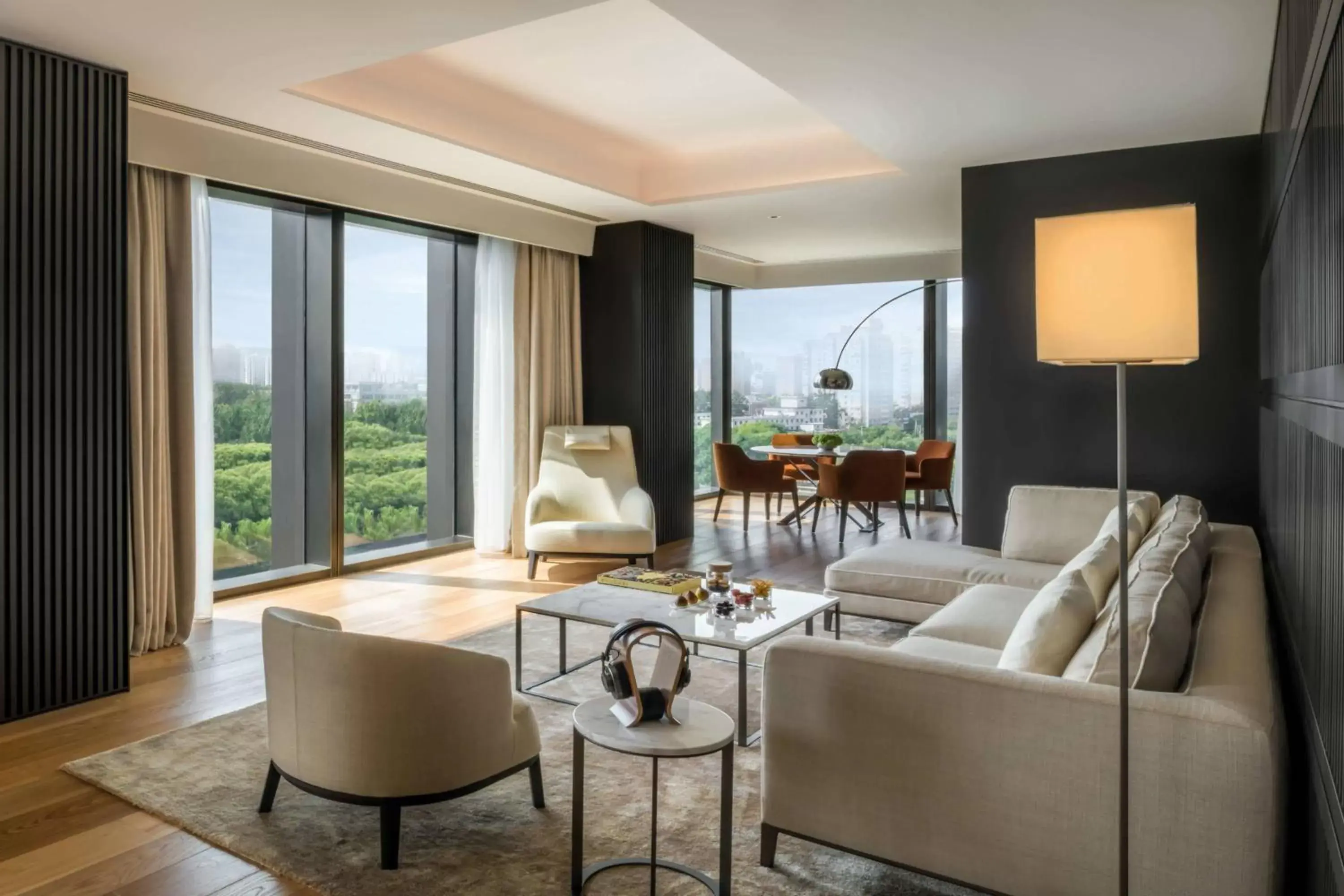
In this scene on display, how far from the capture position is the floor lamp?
1.75 m

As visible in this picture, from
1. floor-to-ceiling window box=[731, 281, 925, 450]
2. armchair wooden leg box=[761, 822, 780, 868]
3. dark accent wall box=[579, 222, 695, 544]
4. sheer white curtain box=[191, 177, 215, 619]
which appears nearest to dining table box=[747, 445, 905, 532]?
floor-to-ceiling window box=[731, 281, 925, 450]

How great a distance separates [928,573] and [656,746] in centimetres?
258

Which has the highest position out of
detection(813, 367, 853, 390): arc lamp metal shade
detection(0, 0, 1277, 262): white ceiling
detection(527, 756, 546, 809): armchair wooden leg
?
detection(0, 0, 1277, 262): white ceiling

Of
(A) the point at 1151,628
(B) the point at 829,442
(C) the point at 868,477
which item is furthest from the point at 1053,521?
(B) the point at 829,442

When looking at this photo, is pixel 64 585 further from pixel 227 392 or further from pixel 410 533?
pixel 410 533

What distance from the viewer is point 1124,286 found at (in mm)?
1778

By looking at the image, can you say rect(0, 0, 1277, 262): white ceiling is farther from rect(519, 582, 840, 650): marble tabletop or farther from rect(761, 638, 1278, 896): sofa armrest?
rect(761, 638, 1278, 896): sofa armrest

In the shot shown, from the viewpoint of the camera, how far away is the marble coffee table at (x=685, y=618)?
3104 millimetres

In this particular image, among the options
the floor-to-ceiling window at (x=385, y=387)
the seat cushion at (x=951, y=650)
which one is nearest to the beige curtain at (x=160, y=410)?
the floor-to-ceiling window at (x=385, y=387)

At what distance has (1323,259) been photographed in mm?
1680

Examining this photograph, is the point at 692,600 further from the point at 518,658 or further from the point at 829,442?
the point at 829,442

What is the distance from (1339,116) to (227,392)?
5.17m

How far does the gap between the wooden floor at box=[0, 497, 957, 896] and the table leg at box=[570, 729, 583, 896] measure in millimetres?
622

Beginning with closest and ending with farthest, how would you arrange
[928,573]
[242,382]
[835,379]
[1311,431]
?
[1311,431], [928,573], [242,382], [835,379]
